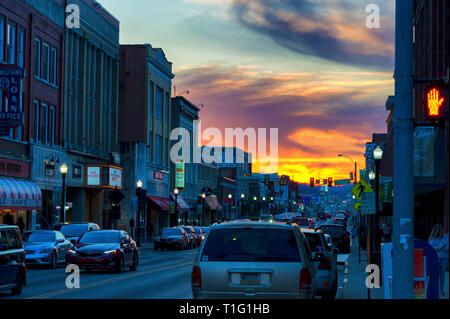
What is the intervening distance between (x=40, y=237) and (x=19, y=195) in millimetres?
10732

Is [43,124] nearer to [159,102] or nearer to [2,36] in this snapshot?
[2,36]

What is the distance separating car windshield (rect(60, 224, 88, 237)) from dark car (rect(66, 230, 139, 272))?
7696 mm

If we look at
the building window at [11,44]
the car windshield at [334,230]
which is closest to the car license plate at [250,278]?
the car windshield at [334,230]

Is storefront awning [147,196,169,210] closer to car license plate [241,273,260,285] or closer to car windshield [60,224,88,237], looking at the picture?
car windshield [60,224,88,237]

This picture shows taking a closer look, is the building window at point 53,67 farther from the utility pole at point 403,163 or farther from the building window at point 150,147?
the utility pole at point 403,163

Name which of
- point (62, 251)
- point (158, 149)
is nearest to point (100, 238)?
point (62, 251)

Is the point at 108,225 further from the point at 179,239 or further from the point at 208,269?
the point at 208,269

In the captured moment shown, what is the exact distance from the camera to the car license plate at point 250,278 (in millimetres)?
12352

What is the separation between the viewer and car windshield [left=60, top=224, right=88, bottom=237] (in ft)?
120

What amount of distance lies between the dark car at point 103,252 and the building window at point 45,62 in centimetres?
2167

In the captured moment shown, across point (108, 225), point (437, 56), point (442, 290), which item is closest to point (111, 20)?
point (108, 225)

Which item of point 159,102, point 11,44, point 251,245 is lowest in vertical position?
point 251,245

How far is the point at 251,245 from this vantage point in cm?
1292

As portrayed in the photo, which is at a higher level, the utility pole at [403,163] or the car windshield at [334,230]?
the utility pole at [403,163]
